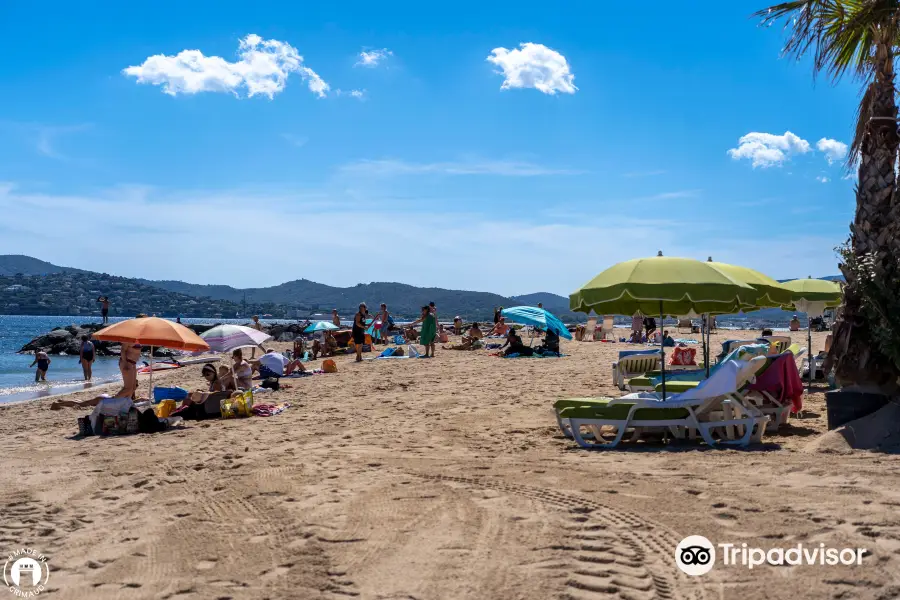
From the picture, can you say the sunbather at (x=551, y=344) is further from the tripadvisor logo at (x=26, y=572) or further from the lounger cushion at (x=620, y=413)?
the tripadvisor logo at (x=26, y=572)

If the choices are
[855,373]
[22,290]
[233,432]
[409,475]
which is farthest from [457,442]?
[22,290]

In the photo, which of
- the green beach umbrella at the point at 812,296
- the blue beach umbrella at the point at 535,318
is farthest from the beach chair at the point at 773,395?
the blue beach umbrella at the point at 535,318

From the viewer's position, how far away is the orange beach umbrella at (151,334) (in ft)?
29.0

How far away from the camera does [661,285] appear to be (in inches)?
254

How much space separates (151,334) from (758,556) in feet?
25.3

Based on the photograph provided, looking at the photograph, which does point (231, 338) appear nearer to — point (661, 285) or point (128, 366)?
point (128, 366)

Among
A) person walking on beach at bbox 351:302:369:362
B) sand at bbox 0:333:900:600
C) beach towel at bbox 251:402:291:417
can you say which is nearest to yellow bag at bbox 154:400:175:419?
beach towel at bbox 251:402:291:417

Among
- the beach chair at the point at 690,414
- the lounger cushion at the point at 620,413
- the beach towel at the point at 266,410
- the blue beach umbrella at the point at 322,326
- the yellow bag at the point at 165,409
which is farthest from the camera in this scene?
the blue beach umbrella at the point at 322,326

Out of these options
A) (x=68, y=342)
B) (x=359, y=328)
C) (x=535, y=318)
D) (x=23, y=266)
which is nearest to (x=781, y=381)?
(x=535, y=318)

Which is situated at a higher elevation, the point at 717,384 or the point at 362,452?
the point at 717,384

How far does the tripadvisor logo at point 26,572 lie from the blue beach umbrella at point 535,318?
1438cm

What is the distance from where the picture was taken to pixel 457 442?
700 centimetres

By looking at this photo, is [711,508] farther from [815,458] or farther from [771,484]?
[815,458]

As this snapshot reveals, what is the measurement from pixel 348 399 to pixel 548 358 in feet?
26.6
